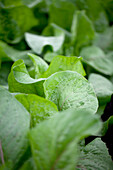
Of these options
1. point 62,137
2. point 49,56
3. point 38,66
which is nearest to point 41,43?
point 49,56

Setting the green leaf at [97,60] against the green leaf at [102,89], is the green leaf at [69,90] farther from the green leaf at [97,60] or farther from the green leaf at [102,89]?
the green leaf at [97,60]

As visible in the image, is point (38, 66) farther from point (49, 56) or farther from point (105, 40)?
point (105, 40)

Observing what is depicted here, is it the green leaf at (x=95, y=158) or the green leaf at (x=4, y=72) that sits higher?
the green leaf at (x=4, y=72)

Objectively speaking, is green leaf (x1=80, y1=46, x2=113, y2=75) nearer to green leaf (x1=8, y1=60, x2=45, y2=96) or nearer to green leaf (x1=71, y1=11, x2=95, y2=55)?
green leaf (x1=71, y1=11, x2=95, y2=55)

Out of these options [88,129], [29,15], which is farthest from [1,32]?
[88,129]

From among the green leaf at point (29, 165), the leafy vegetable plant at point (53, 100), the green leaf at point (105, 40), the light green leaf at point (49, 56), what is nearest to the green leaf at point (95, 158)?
the leafy vegetable plant at point (53, 100)

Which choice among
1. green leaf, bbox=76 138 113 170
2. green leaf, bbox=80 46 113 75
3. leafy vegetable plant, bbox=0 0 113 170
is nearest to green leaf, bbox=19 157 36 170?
leafy vegetable plant, bbox=0 0 113 170
